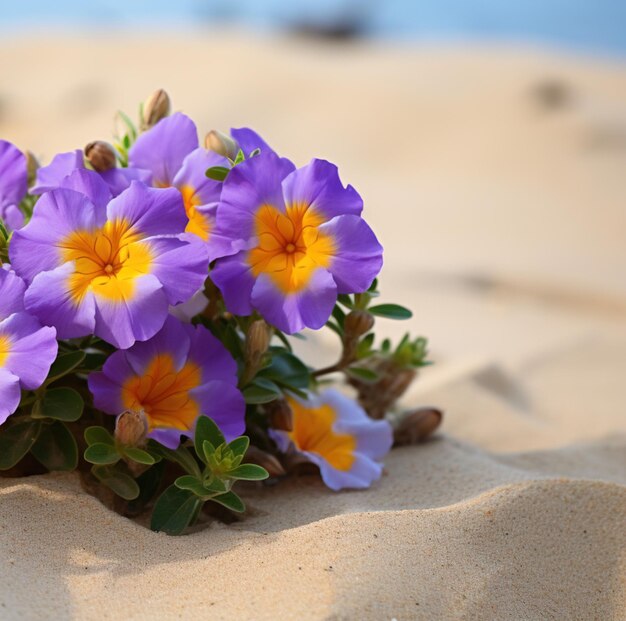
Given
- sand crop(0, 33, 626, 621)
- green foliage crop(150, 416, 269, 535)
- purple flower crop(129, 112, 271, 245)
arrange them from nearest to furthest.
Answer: sand crop(0, 33, 626, 621) < green foliage crop(150, 416, 269, 535) < purple flower crop(129, 112, 271, 245)

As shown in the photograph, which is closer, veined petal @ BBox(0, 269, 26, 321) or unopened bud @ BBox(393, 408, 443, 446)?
veined petal @ BBox(0, 269, 26, 321)

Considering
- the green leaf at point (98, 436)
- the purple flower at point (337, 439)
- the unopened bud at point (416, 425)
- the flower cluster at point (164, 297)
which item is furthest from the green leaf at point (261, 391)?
the unopened bud at point (416, 425)

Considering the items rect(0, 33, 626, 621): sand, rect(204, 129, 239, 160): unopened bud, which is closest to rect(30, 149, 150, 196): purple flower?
rect(204, 129, 239, 160): unopened bud

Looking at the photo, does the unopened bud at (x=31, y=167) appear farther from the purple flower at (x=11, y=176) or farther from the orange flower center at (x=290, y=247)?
the orange flower center at (x=290, y=247)

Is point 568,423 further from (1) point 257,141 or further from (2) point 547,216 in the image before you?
(2) point 547,216

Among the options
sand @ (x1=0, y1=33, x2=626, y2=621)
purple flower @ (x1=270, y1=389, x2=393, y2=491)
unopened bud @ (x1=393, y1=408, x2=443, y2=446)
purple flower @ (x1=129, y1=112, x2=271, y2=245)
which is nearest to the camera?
sand @ (x1=0, y1=33, x2=626, y2=621)

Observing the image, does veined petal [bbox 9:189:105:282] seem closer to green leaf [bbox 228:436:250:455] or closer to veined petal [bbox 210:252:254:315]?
veined petal [bbox 210:252:254:315]

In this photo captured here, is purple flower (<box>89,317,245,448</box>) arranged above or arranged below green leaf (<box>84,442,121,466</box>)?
above
